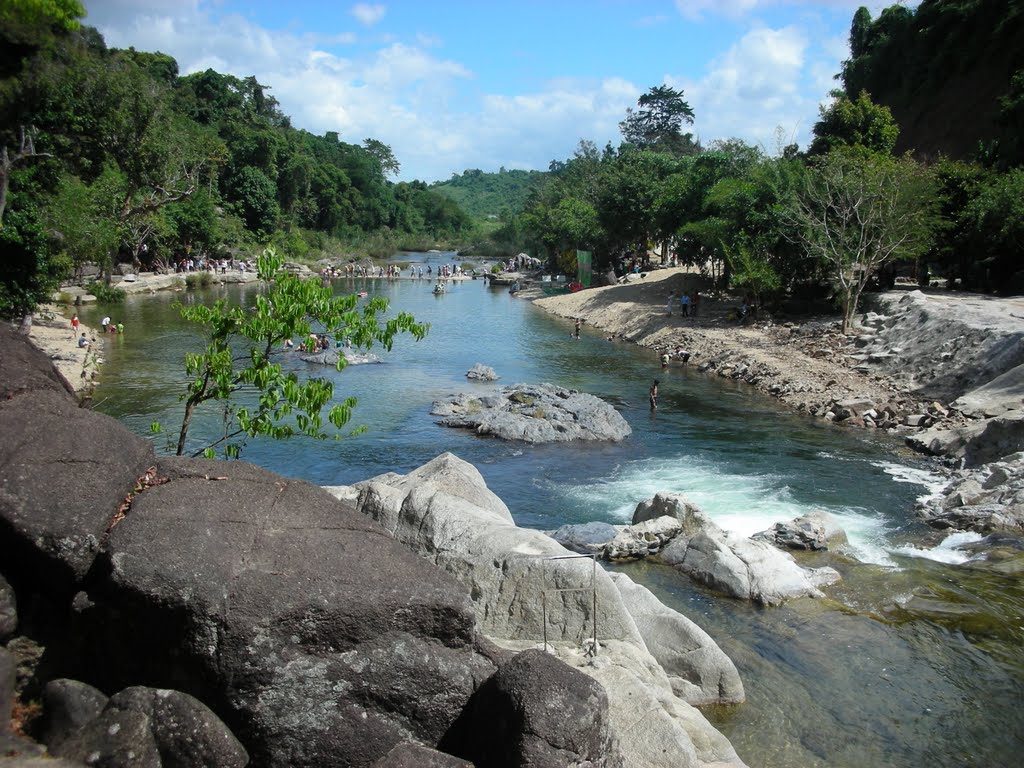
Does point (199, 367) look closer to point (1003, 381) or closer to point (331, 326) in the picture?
point (331, 326)

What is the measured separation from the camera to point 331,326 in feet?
42.1

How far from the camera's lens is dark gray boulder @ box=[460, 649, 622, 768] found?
266 inches

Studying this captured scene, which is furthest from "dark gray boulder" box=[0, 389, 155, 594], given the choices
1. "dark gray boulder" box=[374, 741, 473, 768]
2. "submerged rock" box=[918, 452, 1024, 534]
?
"submerged rock" box=[918, 452, 1024, 534]

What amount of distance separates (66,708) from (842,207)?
4027 cm

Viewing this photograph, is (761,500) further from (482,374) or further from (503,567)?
(482,374)

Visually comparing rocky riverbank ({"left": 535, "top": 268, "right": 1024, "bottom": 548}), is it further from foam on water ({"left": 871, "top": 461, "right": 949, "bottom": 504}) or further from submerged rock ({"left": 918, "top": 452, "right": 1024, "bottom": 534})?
foam on water ({"left": 871, "top": 461, "right": 949, "bottom": 504})

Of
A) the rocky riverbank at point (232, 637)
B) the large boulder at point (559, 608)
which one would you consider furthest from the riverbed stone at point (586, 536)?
the rocky riverbank at point (232, 637)

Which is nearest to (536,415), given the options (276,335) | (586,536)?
(586,536)

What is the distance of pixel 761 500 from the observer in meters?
22.0

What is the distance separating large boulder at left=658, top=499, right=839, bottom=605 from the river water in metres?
0.31

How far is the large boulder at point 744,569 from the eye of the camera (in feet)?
50.9

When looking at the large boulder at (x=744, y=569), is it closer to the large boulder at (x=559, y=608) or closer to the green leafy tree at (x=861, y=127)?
the large boulder at (x=559, y=608)

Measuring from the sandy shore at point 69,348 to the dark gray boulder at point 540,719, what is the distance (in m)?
26.5

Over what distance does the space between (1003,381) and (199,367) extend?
2600cm
